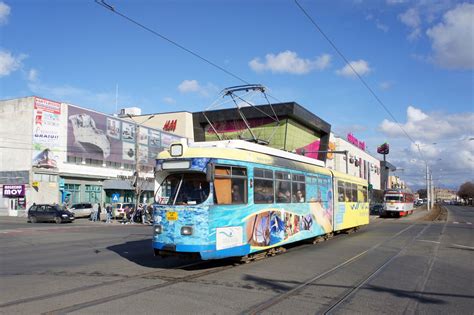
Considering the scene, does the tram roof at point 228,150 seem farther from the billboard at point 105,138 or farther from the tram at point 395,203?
the tram at point 395,203

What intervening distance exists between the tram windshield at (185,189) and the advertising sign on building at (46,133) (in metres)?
37.7

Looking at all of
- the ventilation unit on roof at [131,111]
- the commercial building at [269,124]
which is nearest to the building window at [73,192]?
the commercial building at [269,124]

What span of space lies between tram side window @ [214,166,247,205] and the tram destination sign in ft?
129

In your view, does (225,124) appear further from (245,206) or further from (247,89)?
(245,206)

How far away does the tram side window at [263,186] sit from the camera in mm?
11891

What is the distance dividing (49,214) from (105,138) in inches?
686

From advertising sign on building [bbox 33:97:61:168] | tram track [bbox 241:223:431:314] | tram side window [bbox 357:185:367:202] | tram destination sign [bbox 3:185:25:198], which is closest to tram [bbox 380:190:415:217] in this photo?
tram side window [bbox 357:185:367:202]

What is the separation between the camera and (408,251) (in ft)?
49.5

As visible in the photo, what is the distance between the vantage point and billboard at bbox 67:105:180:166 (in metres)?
47.8

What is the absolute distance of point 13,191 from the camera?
4516 cm

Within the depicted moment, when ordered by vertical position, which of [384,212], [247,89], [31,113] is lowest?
[384,212]

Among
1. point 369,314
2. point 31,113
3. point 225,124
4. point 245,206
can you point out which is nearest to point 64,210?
point 31,113

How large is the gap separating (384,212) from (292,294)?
4371 cm

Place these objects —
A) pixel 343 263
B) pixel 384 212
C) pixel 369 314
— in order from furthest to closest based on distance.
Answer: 1. pixel 384 212
2. pixel 343 263
3. pixel 369 314
